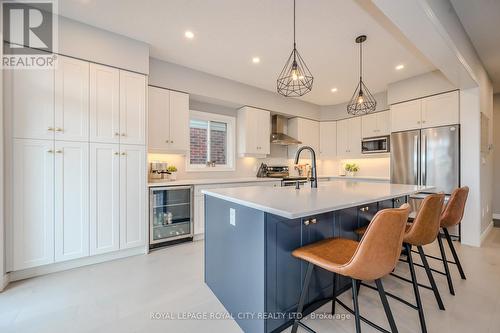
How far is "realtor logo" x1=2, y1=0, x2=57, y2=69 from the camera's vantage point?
7.14 feet

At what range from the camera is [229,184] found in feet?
12.4

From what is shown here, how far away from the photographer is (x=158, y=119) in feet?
11.1

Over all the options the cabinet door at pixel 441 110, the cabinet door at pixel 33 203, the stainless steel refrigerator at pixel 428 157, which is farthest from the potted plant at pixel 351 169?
the cabinet door at pixel 33 203

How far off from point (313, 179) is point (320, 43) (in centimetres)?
189

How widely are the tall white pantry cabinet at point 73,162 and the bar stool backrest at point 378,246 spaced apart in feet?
8.93

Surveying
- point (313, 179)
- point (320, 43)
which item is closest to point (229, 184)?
point (313, 179)

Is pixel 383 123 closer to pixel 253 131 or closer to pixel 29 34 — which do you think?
pixel 253 131

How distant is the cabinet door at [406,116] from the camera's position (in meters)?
3.84

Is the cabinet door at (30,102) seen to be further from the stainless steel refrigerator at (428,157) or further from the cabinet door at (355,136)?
the cabinet door at (355,136)

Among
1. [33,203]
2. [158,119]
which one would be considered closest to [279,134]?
[158,119]

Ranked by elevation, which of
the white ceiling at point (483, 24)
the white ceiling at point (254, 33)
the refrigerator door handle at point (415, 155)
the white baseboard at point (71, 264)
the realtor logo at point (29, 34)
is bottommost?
the white baseboard at point (71, 264)

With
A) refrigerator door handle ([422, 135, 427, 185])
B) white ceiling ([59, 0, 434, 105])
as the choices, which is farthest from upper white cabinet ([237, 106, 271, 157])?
refrigerator door handle ([422, 135, 427, 185])

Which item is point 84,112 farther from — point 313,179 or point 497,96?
point 497,96

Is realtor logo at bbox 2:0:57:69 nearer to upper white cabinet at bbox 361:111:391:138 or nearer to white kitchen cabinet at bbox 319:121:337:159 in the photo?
white kitchen cabinet at bbox 319:121:337:159
